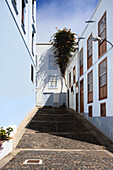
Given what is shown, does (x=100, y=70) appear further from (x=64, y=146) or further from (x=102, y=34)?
(x=64, y=146)

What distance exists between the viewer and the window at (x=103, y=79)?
12.4 m

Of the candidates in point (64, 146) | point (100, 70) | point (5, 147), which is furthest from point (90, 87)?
point (5, 147)

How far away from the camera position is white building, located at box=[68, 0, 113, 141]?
1152 centimetres

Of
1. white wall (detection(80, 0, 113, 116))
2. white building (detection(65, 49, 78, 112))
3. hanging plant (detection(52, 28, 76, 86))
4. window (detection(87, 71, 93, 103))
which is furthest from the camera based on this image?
hanging plant (detection(52, 28, 76, 86))

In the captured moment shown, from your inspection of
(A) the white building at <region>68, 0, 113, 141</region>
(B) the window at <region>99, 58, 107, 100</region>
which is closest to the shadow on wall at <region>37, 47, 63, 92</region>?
(A) the white building at <region>68, 0, 113, 141</region>

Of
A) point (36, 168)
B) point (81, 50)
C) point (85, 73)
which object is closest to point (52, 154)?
point (36, 168)

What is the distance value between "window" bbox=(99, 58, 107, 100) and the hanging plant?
15063 mm

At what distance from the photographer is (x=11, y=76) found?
1050 centimetres

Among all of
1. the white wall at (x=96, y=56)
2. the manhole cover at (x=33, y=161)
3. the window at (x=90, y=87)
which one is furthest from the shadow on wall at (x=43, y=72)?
the manhole cover at (x=33, y=161)

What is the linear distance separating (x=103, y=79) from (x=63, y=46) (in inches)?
630

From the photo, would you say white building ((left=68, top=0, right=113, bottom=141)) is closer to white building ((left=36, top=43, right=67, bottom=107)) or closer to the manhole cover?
the manhole cover

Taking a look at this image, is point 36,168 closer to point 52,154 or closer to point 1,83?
point 52,154

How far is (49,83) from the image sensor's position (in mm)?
28984

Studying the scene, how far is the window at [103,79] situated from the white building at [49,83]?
15656mm
